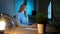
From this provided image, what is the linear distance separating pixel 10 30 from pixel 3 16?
4.9 inches

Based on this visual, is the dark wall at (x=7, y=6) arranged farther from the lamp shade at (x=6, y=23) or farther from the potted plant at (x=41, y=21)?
the lamp shade at (x=6, y=23)

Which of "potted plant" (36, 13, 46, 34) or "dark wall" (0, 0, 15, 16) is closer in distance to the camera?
"potted plant" (36, 13, 46, 34)

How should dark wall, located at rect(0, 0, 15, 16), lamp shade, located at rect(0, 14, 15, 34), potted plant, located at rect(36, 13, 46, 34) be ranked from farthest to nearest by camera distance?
dark wall, located at rect(0, 0, 15, 16) → potted plant, located at rect(36, 13, 46, 34) → lamp shade, located at rect(0, 14, 15, 34)

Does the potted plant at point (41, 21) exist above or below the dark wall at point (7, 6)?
below

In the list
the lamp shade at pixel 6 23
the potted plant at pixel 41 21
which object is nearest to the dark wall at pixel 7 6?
the potted plant at pixel 41 21

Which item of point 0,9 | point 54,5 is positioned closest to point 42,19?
point 54,5

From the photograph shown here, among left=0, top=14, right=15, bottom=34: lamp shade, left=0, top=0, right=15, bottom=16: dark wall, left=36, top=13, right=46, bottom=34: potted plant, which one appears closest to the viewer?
left=0, top=14, right=15, bottom=34: lamp shade

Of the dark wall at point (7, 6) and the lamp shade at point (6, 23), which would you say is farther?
the dark wall at point (7, 6)

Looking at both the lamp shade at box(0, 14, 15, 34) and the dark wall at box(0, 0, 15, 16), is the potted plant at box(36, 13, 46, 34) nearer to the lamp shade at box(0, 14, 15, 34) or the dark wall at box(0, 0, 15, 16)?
the lamp shade at box(0, 14, 15, 34)

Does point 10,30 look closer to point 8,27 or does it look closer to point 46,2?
point 8,27

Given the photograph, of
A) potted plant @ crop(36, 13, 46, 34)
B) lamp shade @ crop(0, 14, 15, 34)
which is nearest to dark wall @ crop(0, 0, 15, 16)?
potted plant @ crop(36, 13, 46, 34)

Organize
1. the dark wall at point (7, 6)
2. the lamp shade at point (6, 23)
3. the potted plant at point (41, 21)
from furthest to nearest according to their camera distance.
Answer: the dark wall at point (7, 6)
the potted plant at point (41, 21)
the lamp shade at point (6, 23)

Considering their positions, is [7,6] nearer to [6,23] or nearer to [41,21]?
[41,21]

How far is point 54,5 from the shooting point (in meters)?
3.44
